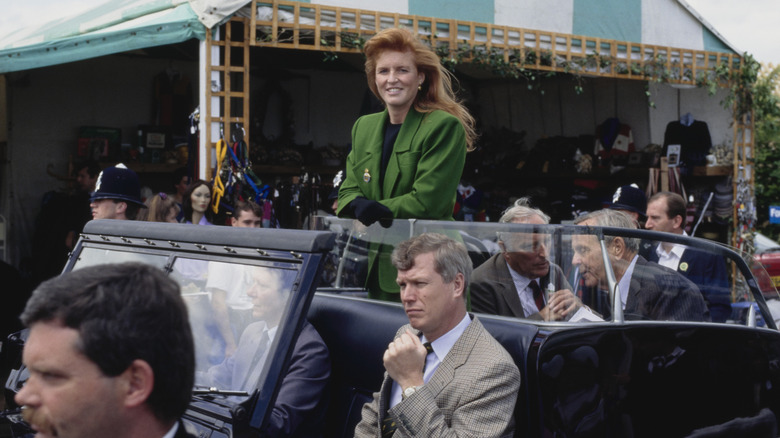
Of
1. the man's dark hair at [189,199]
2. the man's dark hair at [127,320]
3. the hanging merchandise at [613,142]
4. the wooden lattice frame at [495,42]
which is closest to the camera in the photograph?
the man's dark hair at [127,320]

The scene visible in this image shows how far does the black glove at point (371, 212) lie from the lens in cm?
330

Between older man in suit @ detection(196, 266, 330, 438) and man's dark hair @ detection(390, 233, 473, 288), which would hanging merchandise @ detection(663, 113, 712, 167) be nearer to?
man's dark hair @ detection(390, 233, 473, 288)

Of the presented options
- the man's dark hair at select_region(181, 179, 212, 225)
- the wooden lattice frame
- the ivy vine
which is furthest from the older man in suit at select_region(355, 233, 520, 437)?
the ivy vine

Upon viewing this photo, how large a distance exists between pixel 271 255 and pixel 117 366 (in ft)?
3.76

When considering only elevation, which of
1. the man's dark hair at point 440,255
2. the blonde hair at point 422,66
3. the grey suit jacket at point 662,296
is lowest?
the grey suit jacket at point 662,296

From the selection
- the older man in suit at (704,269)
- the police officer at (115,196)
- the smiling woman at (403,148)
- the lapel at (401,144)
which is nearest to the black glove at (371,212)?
the smiling woman at (403,148)

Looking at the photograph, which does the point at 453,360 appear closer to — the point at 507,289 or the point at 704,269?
the point at 507,289

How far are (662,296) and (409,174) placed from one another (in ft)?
3.71

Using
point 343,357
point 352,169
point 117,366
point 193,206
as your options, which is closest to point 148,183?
point 193,206

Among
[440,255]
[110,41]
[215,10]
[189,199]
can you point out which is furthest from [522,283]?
[110,41]

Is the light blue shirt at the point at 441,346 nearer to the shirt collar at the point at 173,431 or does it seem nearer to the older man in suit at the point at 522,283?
the older man in suit at the point at 522,283

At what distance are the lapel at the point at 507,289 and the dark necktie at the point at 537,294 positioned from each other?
8 centimetres

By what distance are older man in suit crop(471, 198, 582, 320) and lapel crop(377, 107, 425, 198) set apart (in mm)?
644

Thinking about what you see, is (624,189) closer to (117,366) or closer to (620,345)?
(620,345)
